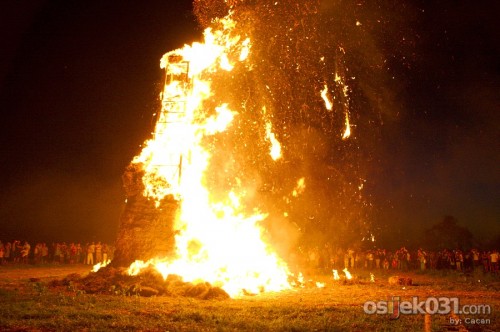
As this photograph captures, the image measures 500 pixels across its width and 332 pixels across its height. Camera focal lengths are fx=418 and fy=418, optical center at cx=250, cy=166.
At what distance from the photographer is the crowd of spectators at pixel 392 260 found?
2758cm

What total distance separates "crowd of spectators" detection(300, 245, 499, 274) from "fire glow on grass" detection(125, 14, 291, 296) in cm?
1213

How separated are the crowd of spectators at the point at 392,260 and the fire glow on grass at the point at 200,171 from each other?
12134 millimetres

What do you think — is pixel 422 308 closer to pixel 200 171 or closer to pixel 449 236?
pixel 200 171

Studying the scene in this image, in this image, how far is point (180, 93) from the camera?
63.0ft

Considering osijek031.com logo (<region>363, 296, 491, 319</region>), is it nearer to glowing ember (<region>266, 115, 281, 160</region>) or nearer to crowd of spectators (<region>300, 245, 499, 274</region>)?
glowing ember (<region>266, 115, 281, 160</region>)

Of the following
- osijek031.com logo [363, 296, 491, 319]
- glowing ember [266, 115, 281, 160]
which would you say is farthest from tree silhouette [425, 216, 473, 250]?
osijek031.com logo [363, 296, 491, 319]

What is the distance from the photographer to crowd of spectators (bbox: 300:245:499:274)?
1086 inches

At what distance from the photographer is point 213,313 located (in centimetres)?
1043

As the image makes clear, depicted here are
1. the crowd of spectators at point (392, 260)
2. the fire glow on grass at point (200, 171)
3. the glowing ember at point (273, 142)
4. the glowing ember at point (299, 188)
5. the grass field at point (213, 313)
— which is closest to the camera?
the grass field at point (213, 313)

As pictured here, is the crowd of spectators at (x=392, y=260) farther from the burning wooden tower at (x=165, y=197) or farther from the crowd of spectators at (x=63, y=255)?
the burning wooden tower at (x=165, y=197)

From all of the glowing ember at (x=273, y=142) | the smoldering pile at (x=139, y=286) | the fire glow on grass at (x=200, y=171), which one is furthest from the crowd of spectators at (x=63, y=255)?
the glowing ember at (x=273, y=142)

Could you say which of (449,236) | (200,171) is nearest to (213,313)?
(200,171)

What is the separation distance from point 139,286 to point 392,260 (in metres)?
22.2

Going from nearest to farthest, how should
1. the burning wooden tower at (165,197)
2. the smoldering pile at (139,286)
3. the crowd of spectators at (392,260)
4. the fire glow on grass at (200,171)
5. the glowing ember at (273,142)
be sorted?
the smoldering pile at (139,286) → the burning wooden tower at (165,197) → the fire glow on grass at (200,171) → the glowing ember at (273,142) → the crowd of spectators at (392,260)
